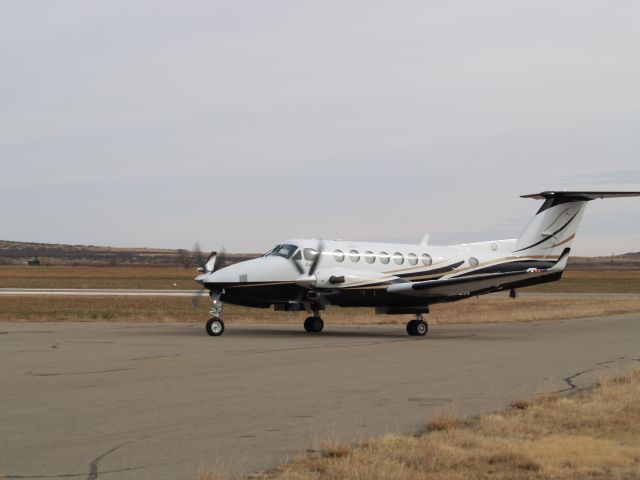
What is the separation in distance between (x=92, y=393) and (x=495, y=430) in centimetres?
650

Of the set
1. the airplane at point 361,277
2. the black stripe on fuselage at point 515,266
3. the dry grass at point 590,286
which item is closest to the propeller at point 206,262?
the airplane at point 361,277

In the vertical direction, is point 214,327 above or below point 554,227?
below

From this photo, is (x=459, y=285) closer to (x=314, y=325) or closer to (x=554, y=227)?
(x=314, y=325)

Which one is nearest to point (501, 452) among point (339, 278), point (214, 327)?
point (214, 327)

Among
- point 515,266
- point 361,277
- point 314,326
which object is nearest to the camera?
point 361,277

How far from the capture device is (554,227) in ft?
100

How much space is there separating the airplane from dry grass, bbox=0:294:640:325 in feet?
18.8

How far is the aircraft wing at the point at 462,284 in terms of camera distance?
26.5m

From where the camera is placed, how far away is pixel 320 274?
1043 inches

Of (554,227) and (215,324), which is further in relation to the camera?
(554,227)

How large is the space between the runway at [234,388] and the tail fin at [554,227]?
16.0 ft

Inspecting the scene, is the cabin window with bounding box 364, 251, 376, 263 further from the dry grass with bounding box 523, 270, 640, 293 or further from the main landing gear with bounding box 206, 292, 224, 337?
the dry grass with bounding box 523, 270, 640, 293

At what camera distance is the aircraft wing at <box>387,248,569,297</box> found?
26531 mm

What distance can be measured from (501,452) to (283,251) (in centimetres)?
1883
